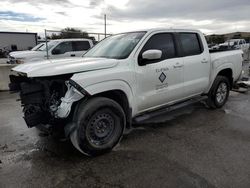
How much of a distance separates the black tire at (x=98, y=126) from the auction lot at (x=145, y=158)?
18 cm

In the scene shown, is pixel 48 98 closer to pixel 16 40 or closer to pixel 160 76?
pixel 160 76

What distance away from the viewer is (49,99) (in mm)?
3490

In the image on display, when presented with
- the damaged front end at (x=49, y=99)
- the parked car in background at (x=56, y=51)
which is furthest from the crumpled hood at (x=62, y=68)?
the parked car in background at (x=56, y=51)

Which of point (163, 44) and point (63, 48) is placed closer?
point (163, 44)

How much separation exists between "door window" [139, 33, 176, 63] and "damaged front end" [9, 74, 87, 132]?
63.6 inches

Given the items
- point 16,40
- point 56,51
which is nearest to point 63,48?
point 56,51

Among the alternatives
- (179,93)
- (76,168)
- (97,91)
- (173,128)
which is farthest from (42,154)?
(179,93)

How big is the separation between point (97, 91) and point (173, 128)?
6.95 feet

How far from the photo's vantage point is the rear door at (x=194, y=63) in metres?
4.96

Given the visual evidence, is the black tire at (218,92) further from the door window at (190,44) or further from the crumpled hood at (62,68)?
the crumpled hood at (62,68)

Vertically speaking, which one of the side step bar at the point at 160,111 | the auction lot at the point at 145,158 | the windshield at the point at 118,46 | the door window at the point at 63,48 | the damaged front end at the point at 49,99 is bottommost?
the auction lot at the point at 145,158

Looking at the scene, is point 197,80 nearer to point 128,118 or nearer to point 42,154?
point 128,118

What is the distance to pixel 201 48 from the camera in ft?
17.7

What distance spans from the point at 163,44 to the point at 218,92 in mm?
2462
